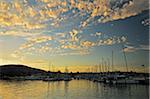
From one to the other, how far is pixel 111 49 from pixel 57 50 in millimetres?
942

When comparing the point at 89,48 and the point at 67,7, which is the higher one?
the point at 67,7

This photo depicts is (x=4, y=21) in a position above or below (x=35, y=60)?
above

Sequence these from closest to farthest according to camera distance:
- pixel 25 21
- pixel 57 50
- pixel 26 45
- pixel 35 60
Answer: pixel 25 21, pixel 26 45, pixel 57 50, pixel 35 60

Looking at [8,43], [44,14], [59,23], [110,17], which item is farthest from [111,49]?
[8,43]

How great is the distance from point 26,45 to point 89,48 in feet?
3.44

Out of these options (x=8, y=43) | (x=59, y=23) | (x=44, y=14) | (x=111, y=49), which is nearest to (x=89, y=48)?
(x=111, y=49)

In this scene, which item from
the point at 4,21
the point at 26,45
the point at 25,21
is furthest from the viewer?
the point at 26,45

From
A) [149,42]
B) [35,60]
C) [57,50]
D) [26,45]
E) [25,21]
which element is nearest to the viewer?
[149,42]

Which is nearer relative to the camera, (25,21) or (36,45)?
(25,21)

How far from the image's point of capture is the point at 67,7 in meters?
3.51

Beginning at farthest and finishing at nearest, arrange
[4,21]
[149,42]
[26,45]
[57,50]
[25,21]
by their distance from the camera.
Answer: [57,50], [26,45], [25,21], [4,21], [149,42]

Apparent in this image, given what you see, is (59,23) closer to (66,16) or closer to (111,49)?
(66,16)

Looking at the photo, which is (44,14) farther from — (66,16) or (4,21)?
(4,21)

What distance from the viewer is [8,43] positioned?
3.71 m
